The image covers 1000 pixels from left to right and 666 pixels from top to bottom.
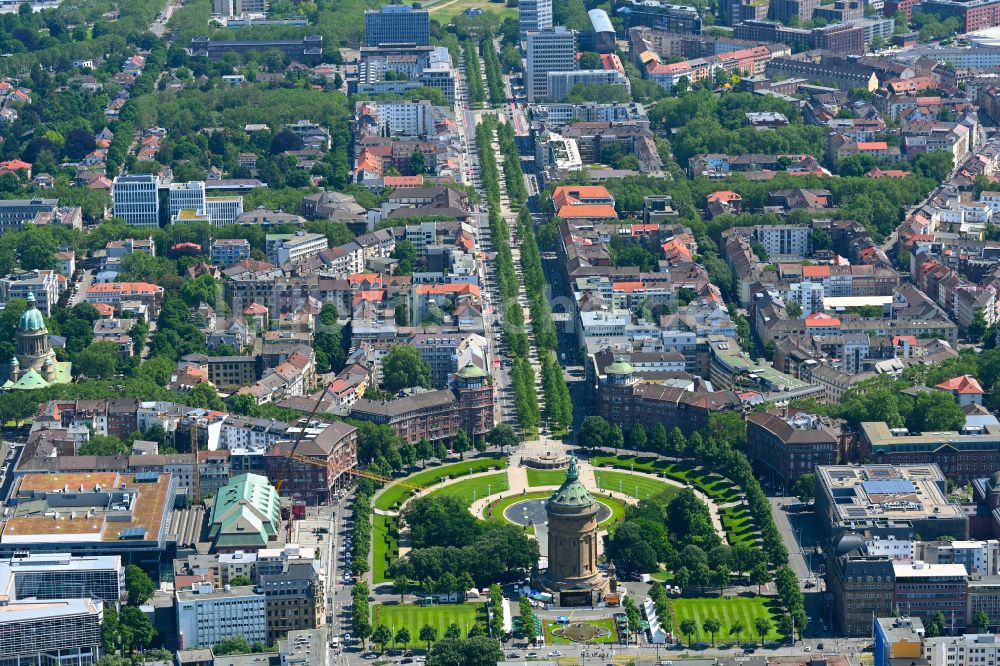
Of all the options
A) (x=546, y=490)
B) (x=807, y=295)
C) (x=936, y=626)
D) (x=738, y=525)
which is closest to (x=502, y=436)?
(x=546, y=490)

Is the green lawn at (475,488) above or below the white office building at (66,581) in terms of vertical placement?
below

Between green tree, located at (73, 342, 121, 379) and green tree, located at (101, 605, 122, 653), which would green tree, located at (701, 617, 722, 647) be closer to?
green tree, located at (101, 605, 122, 653)

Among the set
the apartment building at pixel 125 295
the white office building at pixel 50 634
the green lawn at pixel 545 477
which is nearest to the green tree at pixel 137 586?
the white office building at pixel 50 634

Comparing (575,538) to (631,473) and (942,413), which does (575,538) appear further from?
(942,413)

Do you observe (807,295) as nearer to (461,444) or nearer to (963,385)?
(963,385)

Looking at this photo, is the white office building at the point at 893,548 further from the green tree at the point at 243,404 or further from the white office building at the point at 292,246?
the white office building at the point at 292,246

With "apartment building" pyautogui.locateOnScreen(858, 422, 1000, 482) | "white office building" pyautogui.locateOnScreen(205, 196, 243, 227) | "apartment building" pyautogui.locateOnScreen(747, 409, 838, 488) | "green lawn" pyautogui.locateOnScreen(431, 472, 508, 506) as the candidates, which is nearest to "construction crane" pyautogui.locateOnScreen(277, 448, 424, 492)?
"green lawn" pyautogui.locateOnScreen(431, 472, 508, 506)
